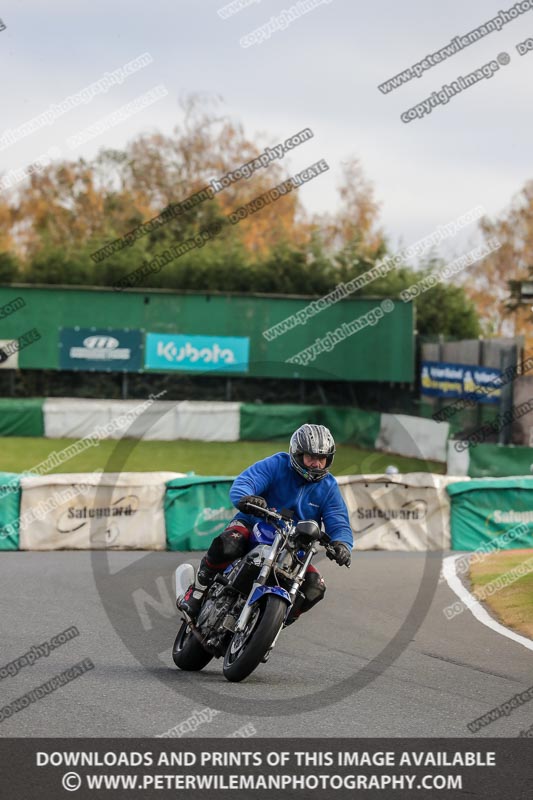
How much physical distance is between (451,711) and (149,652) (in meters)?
2.99

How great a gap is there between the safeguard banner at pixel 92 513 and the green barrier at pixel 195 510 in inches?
6.3

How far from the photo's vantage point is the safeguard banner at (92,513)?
760 inches

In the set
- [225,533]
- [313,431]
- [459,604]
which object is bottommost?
[459,604]

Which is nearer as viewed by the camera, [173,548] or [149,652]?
[149,652]

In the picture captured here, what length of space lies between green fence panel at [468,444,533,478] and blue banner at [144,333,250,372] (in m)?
19.5

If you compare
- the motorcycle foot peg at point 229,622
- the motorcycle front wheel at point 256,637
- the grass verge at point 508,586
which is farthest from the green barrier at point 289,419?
the motorcycle front wheel at point 256,637

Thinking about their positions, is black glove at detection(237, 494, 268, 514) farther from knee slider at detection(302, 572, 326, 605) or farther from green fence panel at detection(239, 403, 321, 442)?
green fence panel at detection(239, 403, 321, 442)

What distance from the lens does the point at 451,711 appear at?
25.1 ft

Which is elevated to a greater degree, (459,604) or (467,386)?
(467,386)

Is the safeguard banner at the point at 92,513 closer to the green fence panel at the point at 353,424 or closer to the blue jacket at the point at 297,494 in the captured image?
the blue jacket at the point at 297,494

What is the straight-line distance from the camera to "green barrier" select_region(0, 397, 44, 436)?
41.0m

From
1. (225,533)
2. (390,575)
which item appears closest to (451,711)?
(225,533)

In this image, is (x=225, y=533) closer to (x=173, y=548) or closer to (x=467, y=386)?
(x=173, y=548)
